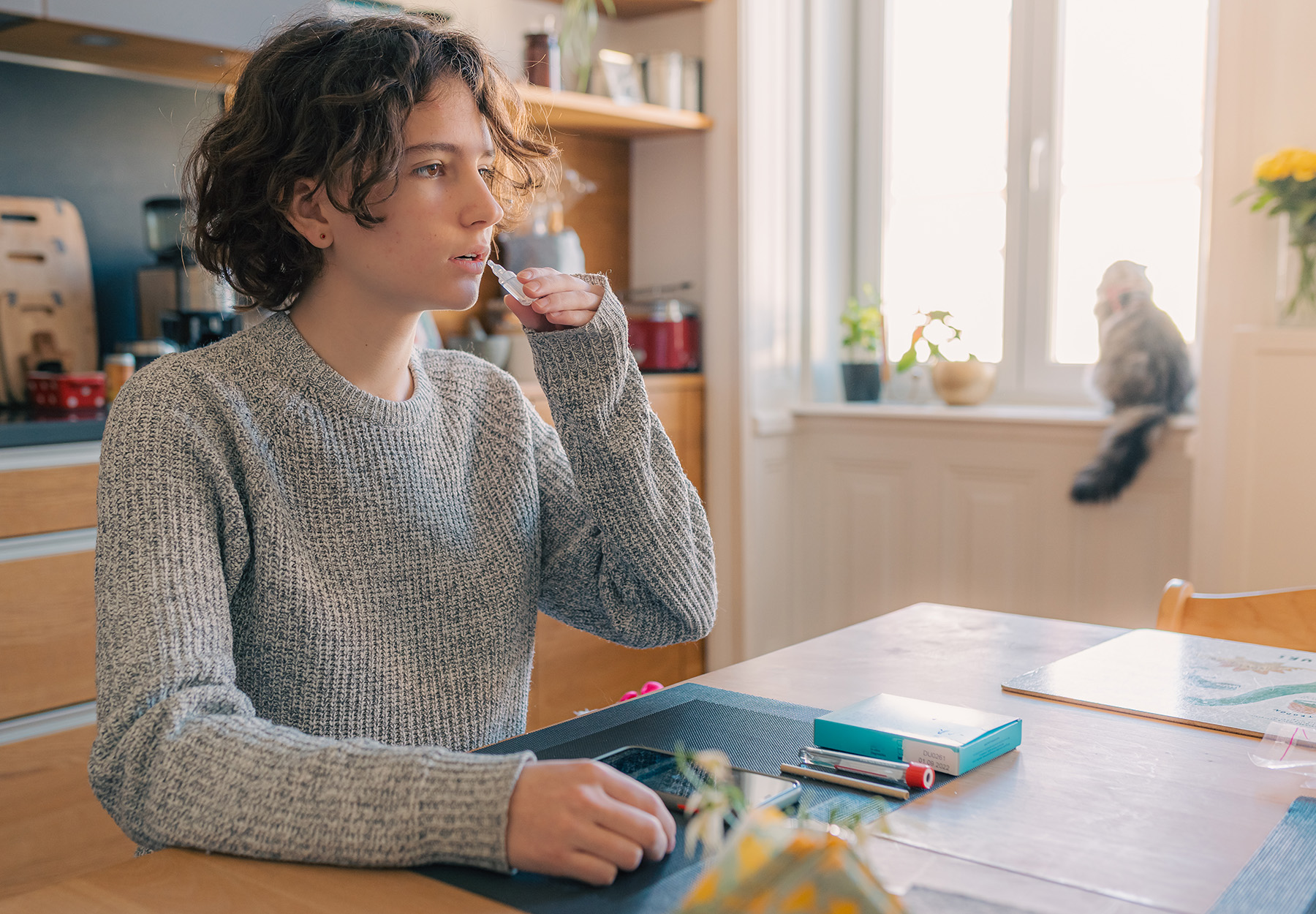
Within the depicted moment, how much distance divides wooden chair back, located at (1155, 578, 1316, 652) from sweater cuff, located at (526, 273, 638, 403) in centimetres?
73

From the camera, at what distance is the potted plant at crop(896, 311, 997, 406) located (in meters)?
2.86

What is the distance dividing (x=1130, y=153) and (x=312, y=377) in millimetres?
2227

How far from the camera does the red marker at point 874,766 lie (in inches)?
32.7

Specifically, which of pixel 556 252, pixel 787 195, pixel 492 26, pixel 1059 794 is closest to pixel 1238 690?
pixel 1059 794

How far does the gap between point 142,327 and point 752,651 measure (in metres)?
1.61

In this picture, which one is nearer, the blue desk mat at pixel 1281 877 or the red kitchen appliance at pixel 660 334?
the blue desk mat at pixel 1281 877

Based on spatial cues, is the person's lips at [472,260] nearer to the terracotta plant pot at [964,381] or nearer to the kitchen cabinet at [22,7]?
the kitchen cabinet at [22,7]

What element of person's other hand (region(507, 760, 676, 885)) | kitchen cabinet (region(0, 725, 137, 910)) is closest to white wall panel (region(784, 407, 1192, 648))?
kitchen cabinet (region(0, 725, 137, 910))

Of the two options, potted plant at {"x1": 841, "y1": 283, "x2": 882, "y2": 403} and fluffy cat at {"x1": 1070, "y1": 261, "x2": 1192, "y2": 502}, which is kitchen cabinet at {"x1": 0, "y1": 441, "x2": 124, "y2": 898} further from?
fluffy cat at {"x1": 1070, "y1": 261, "x2": 1192, "y2": 502}

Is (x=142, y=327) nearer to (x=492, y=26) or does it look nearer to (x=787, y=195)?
(x=492, y=26)

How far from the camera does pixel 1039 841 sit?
2.44 feet

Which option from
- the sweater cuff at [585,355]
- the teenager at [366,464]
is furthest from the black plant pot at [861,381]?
the sweater cuff at [585,355]

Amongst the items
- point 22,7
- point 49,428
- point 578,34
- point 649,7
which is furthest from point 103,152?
point 649,7

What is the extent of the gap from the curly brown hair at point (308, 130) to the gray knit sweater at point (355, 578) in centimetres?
10
